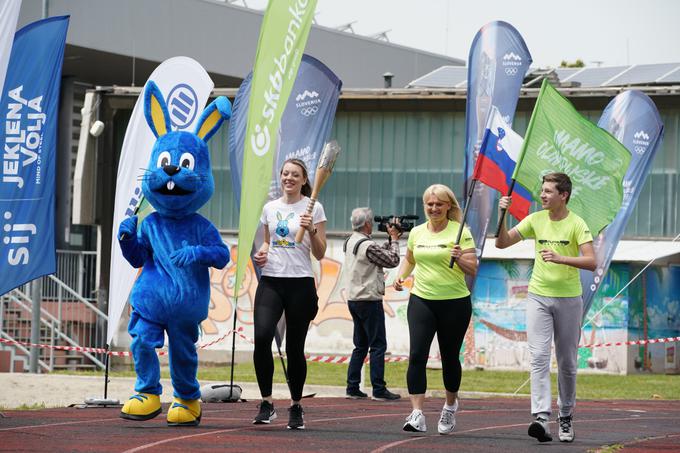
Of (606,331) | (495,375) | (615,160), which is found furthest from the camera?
(606,331)

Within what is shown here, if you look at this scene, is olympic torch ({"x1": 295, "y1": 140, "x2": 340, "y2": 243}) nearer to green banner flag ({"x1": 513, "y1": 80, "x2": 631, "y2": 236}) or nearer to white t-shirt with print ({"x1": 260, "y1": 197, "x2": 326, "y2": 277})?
white t-shirt with print ({"x1": 260, "y1": 197, "x2": 326, "y2": 277})

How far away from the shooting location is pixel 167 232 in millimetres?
10461

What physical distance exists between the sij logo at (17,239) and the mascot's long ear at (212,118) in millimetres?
2233

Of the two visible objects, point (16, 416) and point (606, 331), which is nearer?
point (16, 416)

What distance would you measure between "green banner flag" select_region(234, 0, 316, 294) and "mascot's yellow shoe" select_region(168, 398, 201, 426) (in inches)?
39.2

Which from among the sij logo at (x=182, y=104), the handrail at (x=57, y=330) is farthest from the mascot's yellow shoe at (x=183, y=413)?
the handrail at (x=57, y=330)

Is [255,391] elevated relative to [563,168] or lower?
lower

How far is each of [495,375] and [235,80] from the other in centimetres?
2058

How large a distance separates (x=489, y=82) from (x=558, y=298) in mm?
7069

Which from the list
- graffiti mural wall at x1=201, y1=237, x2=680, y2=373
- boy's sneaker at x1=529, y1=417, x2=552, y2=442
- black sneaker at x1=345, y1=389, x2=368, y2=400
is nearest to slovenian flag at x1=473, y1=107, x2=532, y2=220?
black sneaker at x1=345, y1=389, x2=368, y2=400

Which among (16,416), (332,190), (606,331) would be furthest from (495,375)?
(16,416)

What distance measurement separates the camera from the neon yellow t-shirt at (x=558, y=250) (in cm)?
1033

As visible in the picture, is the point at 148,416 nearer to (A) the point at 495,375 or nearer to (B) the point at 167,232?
(B) the point at 167,232

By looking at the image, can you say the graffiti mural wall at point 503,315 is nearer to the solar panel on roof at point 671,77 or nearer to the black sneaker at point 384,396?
the solar panel on roof at point 671,77
